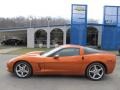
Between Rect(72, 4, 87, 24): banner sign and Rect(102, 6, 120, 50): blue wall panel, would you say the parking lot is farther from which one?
Rect(102, 6, 120, 50): blue wall panel

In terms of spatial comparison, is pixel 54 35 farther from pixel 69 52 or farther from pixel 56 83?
pixel 56 83

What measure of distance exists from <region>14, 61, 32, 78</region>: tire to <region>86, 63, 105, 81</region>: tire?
2.10 m

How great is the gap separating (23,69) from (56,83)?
1558mm

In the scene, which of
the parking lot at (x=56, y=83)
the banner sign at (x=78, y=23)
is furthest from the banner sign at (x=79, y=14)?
the parking lot at (x=56, y=83)

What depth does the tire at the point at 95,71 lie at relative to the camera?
10.3 m

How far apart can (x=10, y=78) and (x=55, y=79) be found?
1.58 metres

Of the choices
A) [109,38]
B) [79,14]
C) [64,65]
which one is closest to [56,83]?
[64,65]

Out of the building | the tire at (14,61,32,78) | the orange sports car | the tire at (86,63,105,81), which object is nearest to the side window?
the orange sports car

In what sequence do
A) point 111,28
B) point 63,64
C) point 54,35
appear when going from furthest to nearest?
point 54,35, point 111,28, point 63,64

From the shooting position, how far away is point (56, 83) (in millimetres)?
9406

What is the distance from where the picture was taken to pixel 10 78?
10211 millimetres

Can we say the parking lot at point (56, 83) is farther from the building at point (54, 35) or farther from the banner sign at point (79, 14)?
the building at point (54, 35)

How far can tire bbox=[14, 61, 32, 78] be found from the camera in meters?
10.3

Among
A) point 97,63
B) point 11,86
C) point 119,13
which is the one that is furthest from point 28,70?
point 119,13
